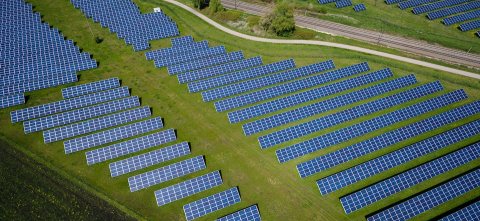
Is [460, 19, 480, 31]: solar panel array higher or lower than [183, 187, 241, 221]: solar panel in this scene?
higher

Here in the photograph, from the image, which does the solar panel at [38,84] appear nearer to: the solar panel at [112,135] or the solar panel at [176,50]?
the solar panel at [112,135]

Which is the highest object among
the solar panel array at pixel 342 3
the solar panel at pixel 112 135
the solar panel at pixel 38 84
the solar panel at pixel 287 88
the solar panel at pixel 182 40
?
the solar panel array at pixel 342 3

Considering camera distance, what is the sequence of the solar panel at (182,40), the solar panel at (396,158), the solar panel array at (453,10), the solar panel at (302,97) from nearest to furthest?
the solar panel at (396,158) < the solar panel at (302,97) < the solar panel at (182,40) < the solar panel array at (453,10)

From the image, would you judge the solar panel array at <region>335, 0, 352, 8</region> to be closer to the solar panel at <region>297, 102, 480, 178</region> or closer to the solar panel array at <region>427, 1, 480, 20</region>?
the solar panel array at <region>427, 1, 480, 20</region>

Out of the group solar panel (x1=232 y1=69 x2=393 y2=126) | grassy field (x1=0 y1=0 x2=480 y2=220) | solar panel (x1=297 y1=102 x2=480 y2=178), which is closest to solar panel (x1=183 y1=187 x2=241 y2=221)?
grassy field (x1=0 y1=0 x2=480 y2=220)

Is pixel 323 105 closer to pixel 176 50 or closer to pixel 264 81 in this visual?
pixel 264 81

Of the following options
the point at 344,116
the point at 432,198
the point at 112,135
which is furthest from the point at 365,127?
the point at 112,135

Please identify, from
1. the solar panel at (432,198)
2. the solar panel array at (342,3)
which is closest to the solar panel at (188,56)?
the solar panel array at (342,3)
